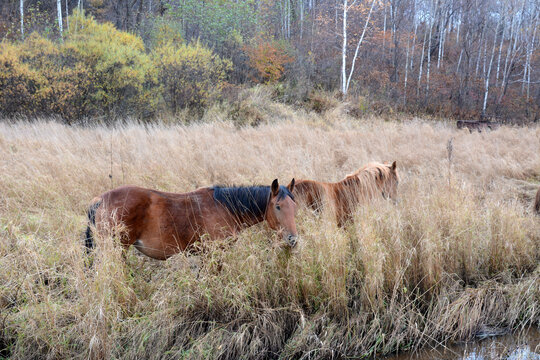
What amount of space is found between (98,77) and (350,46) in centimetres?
1542

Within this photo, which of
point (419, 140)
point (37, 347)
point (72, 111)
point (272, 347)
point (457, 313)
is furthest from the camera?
point (72, 111)

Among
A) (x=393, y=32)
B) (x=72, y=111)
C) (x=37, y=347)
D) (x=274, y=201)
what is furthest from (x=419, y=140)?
(x=393, y=32)

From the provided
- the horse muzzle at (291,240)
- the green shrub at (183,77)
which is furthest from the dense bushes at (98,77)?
the horse muzzle at (291,240)

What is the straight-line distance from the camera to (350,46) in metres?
23.5

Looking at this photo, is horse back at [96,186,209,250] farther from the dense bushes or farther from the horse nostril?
the dense bushes

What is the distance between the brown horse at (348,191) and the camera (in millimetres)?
4816

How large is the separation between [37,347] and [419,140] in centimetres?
980

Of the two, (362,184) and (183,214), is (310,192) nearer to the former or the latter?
(362,184)

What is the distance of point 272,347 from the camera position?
11.2 ft

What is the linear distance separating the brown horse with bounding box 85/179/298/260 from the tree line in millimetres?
14547

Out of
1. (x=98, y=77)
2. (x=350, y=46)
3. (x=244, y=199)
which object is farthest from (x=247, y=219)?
(x=350, y=46)

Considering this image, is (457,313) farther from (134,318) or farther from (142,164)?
(142,164)

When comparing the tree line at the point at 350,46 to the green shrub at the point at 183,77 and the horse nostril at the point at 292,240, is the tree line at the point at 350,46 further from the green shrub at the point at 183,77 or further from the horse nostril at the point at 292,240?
the horse nostril at the point at 292,240

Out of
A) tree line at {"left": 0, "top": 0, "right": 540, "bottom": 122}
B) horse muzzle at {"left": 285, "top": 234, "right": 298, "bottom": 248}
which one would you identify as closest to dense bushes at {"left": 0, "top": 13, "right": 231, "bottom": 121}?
tree line at {"left": 0, "top": 0, "right": 540, "bottom": 122}
